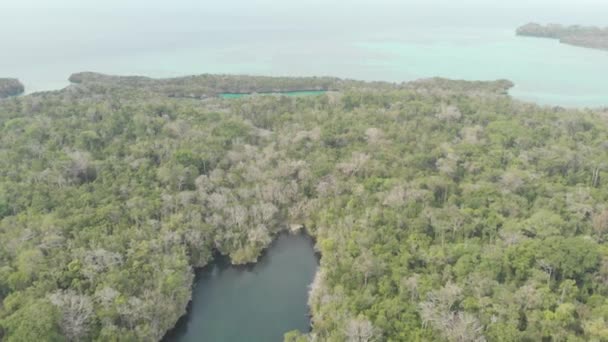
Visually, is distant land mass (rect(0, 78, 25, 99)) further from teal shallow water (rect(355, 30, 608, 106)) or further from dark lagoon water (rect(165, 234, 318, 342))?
teal shallow water (rect(355, 30, 608, 106))

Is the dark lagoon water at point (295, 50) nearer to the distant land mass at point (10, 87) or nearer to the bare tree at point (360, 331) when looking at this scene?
the distant land mass at point (10, 87)

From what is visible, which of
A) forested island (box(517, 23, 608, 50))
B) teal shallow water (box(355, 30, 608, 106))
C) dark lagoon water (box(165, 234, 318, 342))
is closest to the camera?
dark lagoon water (box(165, 234, 318, 342))

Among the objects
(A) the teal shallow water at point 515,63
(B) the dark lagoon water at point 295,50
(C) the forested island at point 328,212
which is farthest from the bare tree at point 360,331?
(B) the dark lagoon water at point 295,50

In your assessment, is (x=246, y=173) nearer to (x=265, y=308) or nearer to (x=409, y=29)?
(x=265, y=308)

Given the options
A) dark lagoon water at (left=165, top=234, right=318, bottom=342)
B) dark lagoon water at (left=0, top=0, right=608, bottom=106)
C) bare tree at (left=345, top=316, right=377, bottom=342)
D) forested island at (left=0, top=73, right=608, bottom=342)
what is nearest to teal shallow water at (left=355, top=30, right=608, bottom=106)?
dark lagoon water at (left=0, top=0, right=608, bottom=106)

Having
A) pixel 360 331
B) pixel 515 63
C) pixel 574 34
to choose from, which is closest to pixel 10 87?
pixel 360 331

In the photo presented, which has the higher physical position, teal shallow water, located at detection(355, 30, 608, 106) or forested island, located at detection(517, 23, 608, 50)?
forested island, located at detection(517, 23, 608, 50)

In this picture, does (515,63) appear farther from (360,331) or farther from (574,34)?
(360,331)
